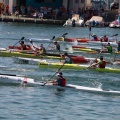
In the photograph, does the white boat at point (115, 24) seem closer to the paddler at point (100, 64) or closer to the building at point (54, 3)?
the building at point (54, 3)

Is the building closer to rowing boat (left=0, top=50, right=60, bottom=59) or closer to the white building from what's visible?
the white building

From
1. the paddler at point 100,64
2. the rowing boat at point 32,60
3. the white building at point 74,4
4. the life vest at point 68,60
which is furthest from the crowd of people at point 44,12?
the paddler at point 100,64

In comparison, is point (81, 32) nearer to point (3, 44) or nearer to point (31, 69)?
point (3, 44)

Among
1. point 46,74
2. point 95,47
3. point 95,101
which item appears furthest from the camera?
point 95,47

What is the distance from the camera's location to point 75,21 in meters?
92.8

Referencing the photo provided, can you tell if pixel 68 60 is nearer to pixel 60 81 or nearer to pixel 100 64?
pixel 100 64

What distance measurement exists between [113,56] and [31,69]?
38.5 feet

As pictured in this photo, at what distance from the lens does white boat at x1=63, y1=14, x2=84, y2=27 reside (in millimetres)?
91794

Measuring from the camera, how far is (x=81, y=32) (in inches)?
3342

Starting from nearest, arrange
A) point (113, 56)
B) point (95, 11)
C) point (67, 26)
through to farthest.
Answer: point (113, 56) → point (67, 26) → point (95, 11)

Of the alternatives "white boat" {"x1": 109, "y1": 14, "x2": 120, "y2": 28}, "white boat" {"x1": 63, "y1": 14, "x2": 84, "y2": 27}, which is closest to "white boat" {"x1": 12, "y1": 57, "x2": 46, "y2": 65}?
"white boat" {"x1": 63, "y1": 14, "x2": 84, "y2": 27}

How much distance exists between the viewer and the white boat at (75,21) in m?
91.8

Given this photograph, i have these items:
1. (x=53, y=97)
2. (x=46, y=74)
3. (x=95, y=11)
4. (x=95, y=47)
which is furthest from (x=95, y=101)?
(x=95, y=11)

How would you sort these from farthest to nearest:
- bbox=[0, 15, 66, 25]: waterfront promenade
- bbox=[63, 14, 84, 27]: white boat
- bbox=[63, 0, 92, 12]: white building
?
bbox=[63, 0, 92, 12]: white building, bbox=[63, 14, 84, 27]: white boat, bbox=[0, 15, 66, 25]: waterfront promenade
